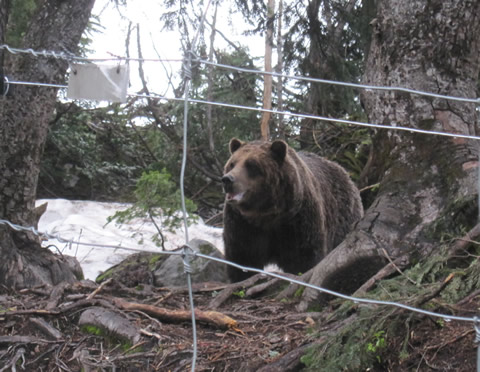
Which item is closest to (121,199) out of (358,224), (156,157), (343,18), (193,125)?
(156,157)

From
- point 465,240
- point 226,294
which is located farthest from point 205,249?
point 465,240

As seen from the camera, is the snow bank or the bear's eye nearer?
the bear's eye

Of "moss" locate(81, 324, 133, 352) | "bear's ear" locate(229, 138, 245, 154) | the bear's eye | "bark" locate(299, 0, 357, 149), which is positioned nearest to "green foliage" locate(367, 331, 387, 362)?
"moss" locate(81, 324, 133, 352)

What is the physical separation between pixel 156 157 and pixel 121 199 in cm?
147

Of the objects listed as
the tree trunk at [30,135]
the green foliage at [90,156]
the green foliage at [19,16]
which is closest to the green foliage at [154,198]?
the tree trunk at [30,135]

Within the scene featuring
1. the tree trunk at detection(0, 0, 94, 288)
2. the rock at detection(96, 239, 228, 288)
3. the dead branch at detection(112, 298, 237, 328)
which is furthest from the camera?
the rock at detection(96, 239, 228, 288)

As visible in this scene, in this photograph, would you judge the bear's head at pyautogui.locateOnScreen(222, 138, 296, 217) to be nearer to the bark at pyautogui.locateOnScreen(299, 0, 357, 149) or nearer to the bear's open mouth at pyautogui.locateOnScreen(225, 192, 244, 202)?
the bear's open mouth at pyautogui.locateOnScreen(225, 192, 244, 202)

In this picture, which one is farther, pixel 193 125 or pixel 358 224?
pixel 193 125

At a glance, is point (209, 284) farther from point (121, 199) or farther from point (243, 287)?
point (121, 199)

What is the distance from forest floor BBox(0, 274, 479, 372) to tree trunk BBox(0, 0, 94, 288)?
45 cm

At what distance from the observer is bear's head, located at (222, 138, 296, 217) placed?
17.0ft

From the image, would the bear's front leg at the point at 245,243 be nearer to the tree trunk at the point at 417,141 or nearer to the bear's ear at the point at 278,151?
the bear's ear at the point at 278,151

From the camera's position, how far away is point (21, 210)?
4.29 meters

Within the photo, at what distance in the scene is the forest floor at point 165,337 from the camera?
233 centimetres
